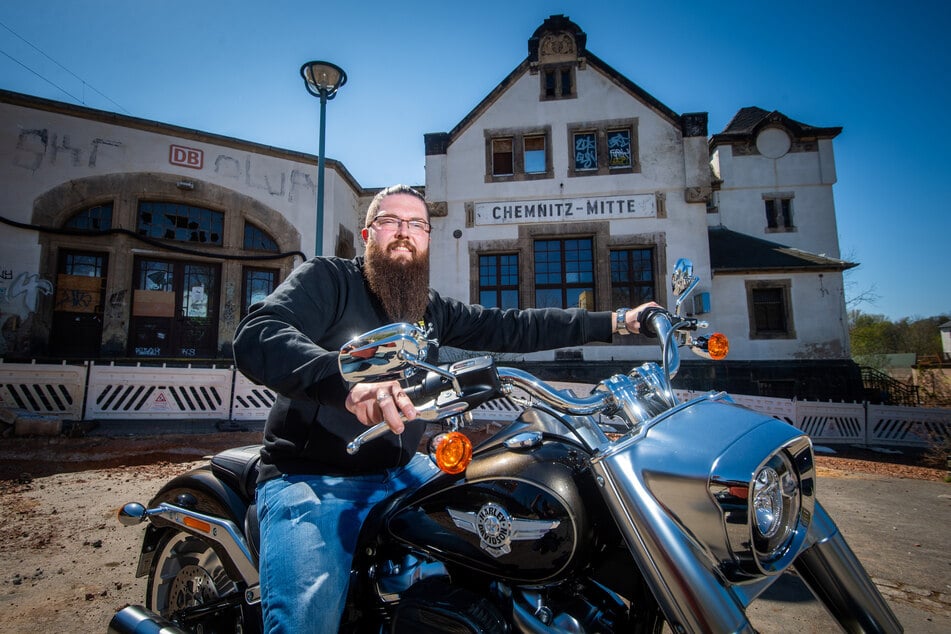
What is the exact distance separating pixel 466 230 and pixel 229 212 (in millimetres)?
7200

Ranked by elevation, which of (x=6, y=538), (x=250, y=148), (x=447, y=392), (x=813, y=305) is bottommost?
(x=6, y=538)

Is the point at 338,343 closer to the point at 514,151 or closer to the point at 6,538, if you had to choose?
the point at 6,538

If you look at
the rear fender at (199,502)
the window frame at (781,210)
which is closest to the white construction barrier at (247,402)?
the rear fender at (199,502)

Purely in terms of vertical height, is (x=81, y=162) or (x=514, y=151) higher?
(x=514, y=151)

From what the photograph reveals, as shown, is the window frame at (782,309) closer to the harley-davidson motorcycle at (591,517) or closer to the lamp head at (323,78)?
the lamp head at (323,78)

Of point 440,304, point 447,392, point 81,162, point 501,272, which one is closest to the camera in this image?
point 447,392

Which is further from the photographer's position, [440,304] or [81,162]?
[81,162]

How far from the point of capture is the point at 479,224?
14.8m

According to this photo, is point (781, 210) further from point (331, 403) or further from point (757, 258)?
point (331, 403)

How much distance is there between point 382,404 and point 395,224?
3.55 feet

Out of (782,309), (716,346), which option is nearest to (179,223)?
(716,346)

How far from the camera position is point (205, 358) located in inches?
507

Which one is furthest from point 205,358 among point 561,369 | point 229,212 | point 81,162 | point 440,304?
point 440,304

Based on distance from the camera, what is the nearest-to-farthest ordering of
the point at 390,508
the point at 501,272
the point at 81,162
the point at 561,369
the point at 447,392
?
the point at 447,392 → the point at 390,508 → the point at 81,162 → the point at 561,369 → the point at 501,272
